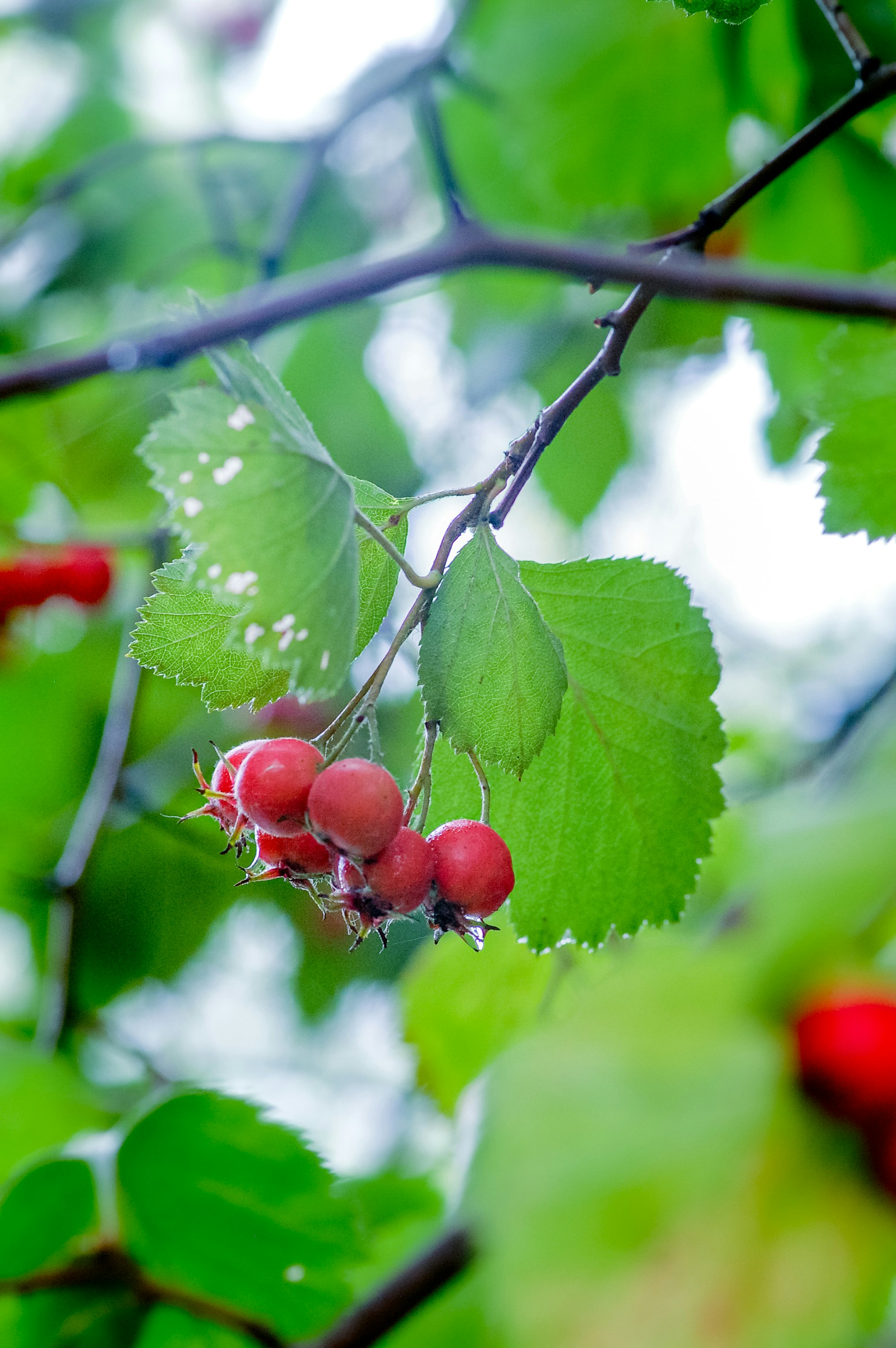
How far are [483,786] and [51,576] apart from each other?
92 centimetres

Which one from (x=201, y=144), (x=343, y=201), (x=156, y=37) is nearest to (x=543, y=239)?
(x=201, y=144)

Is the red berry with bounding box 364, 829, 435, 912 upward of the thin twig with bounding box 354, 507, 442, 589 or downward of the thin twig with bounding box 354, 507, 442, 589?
downward

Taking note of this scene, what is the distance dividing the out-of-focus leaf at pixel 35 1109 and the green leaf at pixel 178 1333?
236 millimetres

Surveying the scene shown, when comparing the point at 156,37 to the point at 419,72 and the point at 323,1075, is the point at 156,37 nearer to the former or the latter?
the point at 419,72

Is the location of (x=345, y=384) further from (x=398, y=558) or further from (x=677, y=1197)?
(x=677, y=1197)

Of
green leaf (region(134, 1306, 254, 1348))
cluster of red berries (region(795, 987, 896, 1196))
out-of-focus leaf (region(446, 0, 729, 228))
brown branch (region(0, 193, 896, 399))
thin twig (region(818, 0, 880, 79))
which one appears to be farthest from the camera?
out-of-focus leaf (region(446, 0, 729, 228))

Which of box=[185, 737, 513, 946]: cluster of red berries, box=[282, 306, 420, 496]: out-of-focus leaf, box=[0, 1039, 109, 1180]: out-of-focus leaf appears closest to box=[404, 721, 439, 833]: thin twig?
box=[185, 737, 513, 946]: cluster of red berries

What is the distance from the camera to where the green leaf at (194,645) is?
1.50 feet

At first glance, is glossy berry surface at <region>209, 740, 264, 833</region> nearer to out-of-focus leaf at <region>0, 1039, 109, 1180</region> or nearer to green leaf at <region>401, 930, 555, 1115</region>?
green leaf at <region>401, 930, 555, 1115</region>

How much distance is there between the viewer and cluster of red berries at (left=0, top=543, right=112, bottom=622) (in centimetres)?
123

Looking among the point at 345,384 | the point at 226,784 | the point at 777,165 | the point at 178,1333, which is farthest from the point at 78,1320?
the point at 345,384

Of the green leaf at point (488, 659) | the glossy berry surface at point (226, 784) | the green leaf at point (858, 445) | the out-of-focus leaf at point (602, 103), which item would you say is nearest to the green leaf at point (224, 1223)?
the glossy berry surface at point (226, 784)

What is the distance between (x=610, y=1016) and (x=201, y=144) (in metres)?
0.87

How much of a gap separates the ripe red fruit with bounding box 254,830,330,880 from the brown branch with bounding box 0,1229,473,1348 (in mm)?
181
